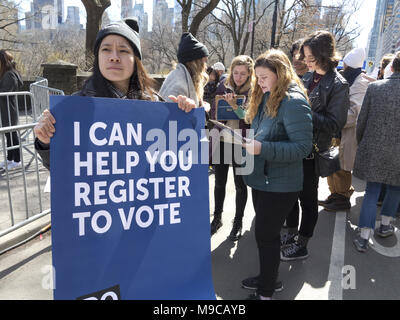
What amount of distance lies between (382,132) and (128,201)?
8.99 feet

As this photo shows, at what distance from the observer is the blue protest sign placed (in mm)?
1582

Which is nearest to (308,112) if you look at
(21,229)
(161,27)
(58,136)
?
(58,136)

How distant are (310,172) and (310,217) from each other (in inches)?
17.4

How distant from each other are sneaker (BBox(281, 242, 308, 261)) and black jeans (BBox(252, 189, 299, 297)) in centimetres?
85

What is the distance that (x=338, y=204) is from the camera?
4.56 metres

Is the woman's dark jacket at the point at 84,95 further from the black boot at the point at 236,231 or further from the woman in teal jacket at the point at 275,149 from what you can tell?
the black boot at the point at 236,231

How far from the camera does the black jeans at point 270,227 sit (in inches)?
91.8

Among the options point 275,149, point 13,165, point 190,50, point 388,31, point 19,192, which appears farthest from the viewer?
point 388,31

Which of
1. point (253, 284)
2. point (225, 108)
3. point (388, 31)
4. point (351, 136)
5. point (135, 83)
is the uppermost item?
point (388, 31)


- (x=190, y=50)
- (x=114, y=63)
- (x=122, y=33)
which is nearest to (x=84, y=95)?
(x=114, y=63)

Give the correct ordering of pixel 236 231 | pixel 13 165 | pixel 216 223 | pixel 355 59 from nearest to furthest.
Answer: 1. pixel 236 231
2. pixel 216 223
3. pixel 355 59
4. pixel 13 165

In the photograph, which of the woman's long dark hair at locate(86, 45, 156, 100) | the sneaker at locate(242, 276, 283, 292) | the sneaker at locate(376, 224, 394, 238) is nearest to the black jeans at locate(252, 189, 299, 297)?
the sneaker at locate(242, 276, 283, 292)

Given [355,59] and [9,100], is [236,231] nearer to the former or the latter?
[355,59]

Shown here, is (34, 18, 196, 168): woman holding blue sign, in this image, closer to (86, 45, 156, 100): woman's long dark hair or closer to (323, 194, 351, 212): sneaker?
(86, 45, 156, 100): woman's long dark hair
